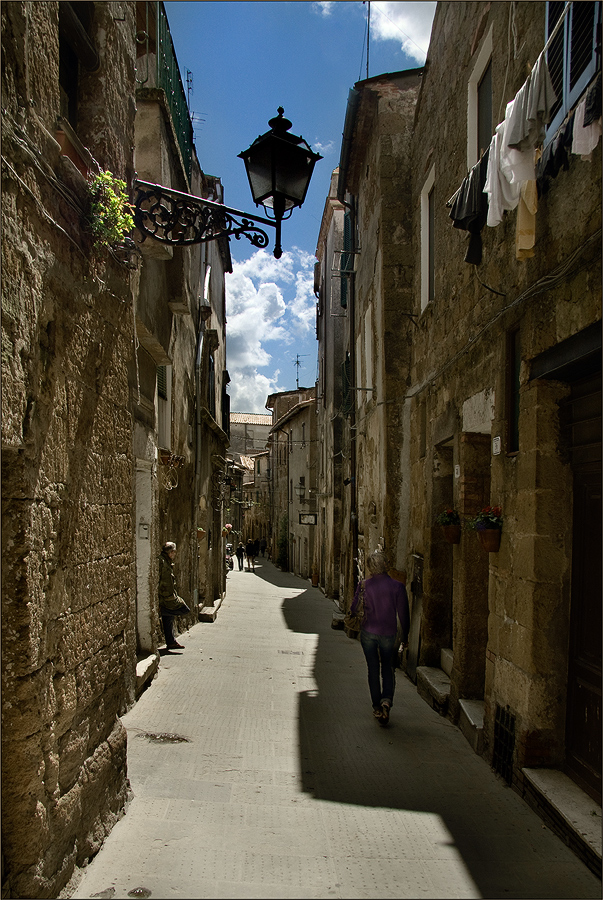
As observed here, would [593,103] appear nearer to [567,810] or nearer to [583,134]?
[583,134]

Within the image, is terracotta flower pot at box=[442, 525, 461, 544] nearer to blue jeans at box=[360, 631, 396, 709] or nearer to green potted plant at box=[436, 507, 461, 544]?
green potted plant at box=[436, 507, 461, 544]

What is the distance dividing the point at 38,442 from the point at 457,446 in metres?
4.75

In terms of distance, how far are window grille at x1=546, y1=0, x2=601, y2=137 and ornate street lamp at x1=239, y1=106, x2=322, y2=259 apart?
1.53 m

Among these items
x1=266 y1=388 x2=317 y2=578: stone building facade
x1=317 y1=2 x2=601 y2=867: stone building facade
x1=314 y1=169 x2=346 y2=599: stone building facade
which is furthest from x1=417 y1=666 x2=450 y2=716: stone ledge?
x1=266 y1=388 x2=317 y2=578: stone building facade

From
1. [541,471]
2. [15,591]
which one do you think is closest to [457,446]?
Result: [541,471]

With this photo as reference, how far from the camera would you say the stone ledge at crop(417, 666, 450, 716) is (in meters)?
6.52

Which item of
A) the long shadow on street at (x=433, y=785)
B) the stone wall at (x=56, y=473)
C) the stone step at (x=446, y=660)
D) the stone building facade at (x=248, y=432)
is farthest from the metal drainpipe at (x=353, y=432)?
the stone building facade at (x=248, y=432)

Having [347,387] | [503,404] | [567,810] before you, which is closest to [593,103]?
[503,404]

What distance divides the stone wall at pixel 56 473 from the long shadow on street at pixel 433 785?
1634 millimetres

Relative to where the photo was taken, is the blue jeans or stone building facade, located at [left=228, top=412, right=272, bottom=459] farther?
stone building facade, located at [left=228, top=412, right=272, bottom=459]

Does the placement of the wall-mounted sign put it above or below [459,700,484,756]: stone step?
above

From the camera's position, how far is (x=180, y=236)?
438 cm

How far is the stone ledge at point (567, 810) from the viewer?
3.36 metres

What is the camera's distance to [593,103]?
324 cm
